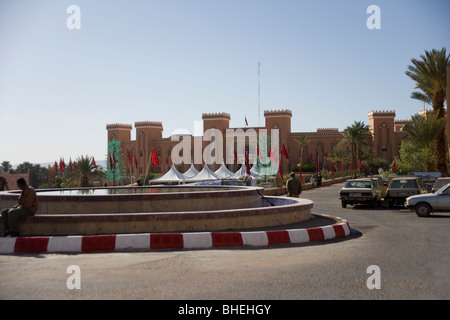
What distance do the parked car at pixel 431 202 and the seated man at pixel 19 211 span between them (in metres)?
12.3

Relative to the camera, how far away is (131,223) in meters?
10.0

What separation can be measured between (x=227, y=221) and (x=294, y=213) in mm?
2234

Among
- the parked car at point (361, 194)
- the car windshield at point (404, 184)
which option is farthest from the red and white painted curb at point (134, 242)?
the car windshield at point (404, 184)

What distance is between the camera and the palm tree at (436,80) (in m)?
32.6

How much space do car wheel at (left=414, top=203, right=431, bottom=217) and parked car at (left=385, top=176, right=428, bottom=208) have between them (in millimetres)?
4219

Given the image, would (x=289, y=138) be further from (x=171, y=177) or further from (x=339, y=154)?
(x=171, y=177)

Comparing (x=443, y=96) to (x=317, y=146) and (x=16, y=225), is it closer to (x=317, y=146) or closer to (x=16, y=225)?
(x=16, y=225)

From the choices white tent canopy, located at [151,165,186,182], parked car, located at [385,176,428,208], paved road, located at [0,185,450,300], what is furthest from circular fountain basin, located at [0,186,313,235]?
white tent canopy, located at [151,165,186,182]

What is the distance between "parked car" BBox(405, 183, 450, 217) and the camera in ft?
53.3

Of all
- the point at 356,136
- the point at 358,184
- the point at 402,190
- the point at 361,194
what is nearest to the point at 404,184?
the point at 402,190

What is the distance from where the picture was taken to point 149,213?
1022 centimetres

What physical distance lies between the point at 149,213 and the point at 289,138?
66182 mm

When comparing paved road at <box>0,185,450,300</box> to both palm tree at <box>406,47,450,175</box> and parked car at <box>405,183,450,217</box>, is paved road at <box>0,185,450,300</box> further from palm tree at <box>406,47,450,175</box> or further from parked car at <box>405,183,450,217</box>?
palm tree at <box>406,47,450,175</box>
